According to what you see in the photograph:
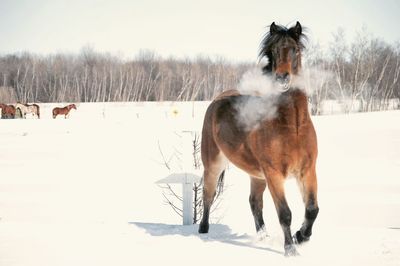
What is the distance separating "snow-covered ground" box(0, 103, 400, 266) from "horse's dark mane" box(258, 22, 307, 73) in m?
1.70

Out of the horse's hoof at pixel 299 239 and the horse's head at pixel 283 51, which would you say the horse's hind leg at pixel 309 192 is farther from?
the horse's head at pixel 283 51

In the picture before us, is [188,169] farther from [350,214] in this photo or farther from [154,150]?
[154,150]

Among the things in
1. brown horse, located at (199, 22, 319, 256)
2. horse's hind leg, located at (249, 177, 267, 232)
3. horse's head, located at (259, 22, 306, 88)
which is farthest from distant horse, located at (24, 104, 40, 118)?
horse's head, located at (259, 22, 306, 88)

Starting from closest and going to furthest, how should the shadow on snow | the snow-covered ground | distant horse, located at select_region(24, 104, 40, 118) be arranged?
the snow-covered ground < the shadow on snow < distant horse, located at select_region(24, 104, 40, 118)

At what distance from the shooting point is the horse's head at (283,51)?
3.44 m

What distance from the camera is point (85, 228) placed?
4941 mm

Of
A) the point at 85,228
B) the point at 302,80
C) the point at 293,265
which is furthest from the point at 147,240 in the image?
the point at 302,80

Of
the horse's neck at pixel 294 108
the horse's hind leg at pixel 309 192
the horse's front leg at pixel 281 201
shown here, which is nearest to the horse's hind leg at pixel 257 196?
the horse's hind leg at pixel 309 192

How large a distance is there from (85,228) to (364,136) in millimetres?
14191

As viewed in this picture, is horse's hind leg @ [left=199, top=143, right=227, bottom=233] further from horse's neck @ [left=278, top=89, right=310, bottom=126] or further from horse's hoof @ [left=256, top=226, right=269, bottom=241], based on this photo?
horse's neck @ [left=278, top=89, right=310, bottom=126]

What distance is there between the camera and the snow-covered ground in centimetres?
394

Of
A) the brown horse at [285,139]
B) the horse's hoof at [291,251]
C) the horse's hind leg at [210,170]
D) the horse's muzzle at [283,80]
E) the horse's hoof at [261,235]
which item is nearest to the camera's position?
the horse's muzzle at [283,80]

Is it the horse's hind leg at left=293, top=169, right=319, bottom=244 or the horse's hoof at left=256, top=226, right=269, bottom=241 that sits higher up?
the horse's hind leg at left=293, top=169, right=319, bottom=244

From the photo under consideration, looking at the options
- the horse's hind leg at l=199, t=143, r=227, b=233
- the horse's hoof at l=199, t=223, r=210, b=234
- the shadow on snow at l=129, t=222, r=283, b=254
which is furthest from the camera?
the horse's hoof at l=199, t=223, r=210, b=234
